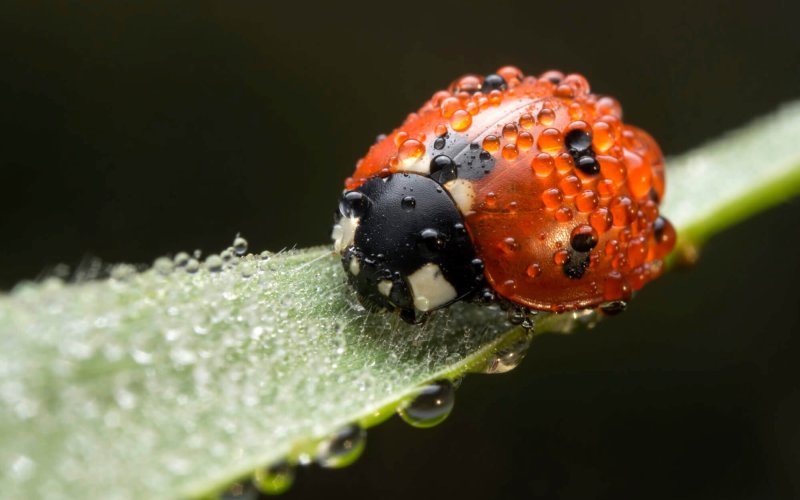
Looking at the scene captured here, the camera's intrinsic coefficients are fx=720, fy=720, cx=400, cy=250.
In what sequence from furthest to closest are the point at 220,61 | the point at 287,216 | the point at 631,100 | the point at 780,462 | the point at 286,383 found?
the point at 631,100 < the point at 220,61 < the point at 287,216 < the point at 780,462 < the point at 286,383

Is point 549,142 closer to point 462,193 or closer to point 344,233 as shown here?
point 462,193

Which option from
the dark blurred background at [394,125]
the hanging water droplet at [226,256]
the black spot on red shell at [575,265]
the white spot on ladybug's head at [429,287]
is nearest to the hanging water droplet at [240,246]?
the hanging water droplet at [226,256]

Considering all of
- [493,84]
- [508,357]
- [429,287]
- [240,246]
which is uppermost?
[493,84]

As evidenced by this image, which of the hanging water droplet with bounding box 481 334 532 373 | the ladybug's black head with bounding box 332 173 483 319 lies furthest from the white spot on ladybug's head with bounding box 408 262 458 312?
the hanging water droplet with bounding box 481 334 532 373

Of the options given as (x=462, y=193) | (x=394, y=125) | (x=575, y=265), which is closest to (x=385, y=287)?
(x=462, y=193)

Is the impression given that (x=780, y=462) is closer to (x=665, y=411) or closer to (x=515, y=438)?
(x=665, y=411)

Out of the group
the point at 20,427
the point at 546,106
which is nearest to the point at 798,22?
the point at 546,106

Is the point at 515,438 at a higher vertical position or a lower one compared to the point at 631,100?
lower
